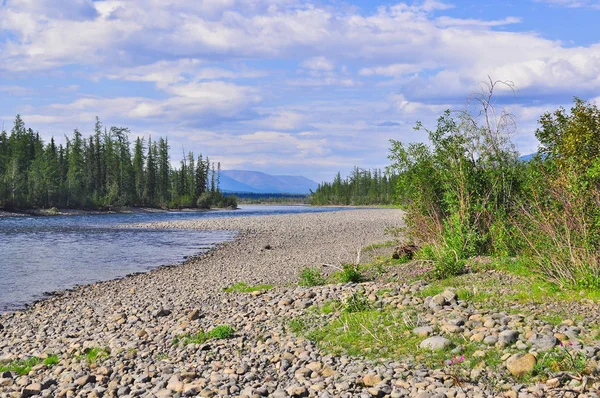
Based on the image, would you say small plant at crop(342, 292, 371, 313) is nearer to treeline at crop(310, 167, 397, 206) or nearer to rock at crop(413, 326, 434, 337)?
rock at crop(413, 326, 434, 337)

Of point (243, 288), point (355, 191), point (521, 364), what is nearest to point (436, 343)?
point (521, 364)

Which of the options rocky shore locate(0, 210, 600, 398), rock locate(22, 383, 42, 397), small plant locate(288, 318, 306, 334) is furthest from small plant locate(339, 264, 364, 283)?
rock locate(22, 383, 42, 397)

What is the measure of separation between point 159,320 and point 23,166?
109283mm

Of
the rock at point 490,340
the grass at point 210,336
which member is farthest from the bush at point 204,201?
the rock at point 490,340

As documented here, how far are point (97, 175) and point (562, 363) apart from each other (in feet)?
416

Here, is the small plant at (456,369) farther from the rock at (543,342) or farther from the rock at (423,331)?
the rock at (543,342)

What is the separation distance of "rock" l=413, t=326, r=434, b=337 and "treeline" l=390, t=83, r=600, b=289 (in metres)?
4.23

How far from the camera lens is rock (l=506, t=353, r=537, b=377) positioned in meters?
7.31

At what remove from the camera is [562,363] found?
24.1ft

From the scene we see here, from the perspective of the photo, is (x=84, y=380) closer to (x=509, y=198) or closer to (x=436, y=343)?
(x=436, y=343)

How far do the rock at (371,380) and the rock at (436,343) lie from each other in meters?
1.36

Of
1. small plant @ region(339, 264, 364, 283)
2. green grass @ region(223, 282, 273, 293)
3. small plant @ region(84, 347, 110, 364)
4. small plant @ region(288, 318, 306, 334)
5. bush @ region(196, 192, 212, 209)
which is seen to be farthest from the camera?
bush @ region(196, 192, 212, 209)

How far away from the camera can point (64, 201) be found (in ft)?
322

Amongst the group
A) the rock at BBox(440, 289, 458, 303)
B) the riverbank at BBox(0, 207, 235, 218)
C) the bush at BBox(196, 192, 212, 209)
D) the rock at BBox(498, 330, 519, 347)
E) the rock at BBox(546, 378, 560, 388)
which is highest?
the bush at BBox(196, 192, 212, 209)
